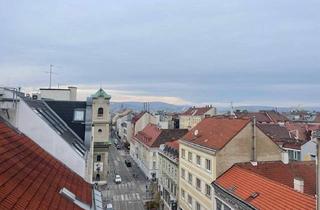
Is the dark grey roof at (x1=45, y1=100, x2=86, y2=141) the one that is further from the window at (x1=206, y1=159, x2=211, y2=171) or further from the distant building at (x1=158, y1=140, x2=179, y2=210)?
the distant building at (x1=158, y1=140, x2=179, y2=210)

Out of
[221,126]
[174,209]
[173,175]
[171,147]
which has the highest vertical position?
[221,126]

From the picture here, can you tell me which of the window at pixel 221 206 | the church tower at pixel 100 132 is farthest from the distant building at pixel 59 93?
the window at pixel 221 206

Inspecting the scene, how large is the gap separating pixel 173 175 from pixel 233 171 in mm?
23077

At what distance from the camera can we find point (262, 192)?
25906 mm

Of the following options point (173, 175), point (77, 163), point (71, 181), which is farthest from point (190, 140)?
point (71, 181)

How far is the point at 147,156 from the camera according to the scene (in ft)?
262

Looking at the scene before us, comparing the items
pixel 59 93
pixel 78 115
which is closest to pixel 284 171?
pixel 78 115

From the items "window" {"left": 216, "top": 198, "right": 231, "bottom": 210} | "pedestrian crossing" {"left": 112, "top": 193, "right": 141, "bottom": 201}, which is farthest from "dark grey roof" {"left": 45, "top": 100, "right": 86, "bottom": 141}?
"pedestrian crossing" {"left": 112, "top": 193, "right": 141, "bottom": 201}

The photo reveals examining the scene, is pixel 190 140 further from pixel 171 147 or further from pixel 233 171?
pixel 171 147

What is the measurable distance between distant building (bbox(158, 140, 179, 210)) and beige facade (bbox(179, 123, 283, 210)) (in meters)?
10.2

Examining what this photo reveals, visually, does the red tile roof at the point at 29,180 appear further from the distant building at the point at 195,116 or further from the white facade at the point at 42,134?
the distant building at the point at 195,116

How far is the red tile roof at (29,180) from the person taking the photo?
1009cm

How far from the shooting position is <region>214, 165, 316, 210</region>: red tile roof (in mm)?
22209

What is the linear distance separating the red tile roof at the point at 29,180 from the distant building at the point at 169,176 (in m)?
38.7
